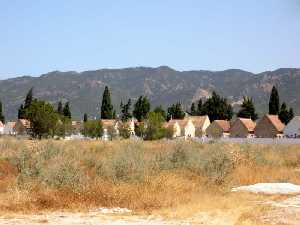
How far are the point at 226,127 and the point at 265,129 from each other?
1046cm

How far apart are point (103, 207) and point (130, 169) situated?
3833 mm

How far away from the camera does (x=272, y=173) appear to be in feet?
98.0

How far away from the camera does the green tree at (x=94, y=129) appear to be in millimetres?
107125

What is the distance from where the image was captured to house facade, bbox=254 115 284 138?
11412cm

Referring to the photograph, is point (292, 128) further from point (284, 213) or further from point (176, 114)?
point (284, 213)

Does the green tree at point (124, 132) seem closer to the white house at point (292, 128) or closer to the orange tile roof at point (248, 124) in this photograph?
the orange tile roof at point (248, 124)

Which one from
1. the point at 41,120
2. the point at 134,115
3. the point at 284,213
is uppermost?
the point at 134,115

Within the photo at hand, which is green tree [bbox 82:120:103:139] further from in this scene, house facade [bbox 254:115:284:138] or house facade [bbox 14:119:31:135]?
house facade [bbox 254:115:284:138]

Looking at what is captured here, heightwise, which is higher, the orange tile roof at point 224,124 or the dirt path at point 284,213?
the orange tile roof at point 224,124

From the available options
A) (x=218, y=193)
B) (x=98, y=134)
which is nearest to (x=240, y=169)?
(x=218, y=193)

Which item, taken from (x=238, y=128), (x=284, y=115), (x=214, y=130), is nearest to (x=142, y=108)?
(x=214, y=130)

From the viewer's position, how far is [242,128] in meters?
120

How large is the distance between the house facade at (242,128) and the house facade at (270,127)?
232 centimetres

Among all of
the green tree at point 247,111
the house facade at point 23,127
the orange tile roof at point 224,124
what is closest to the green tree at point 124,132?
the house facade at point 23,127
